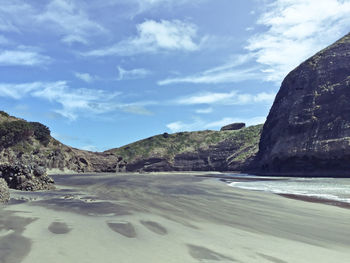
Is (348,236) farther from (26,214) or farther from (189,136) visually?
(189,136)

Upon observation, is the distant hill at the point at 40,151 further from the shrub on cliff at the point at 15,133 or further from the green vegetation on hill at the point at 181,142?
the green vegetation on hill at the point at 181,142

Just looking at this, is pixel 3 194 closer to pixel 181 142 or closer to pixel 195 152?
pixel 195 152

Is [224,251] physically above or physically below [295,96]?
below

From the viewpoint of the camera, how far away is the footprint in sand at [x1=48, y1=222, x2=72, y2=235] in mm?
6504

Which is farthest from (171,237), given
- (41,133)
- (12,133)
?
(41,133)

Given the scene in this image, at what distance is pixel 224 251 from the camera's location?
17.6ft

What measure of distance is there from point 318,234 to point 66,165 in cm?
9019

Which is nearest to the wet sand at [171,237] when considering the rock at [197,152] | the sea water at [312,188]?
the sea water at [312,188]

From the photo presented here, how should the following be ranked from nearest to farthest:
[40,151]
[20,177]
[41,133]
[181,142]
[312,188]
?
[20,177] < [312,188] < [40,151] < [41,133] < [181,142]

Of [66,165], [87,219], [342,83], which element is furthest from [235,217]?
[66,165]

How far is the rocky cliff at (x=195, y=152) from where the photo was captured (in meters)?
108

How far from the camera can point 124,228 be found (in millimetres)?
7191

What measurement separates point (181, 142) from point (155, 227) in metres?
125

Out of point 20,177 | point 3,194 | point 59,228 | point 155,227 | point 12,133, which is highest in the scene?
point 12,133
